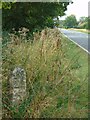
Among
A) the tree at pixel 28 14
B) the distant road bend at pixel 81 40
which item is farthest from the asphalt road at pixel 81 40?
the tree at pixel 28 14

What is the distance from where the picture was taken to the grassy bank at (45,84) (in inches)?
268

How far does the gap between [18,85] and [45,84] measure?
659mm

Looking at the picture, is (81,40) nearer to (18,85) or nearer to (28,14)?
(28,14)

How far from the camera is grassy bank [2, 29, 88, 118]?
680cm

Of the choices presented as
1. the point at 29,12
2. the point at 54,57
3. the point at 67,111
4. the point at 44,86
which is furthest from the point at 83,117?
the point at 29,12

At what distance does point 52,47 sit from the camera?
9.05m

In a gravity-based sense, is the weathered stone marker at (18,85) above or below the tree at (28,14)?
below

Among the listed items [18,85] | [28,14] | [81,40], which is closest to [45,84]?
[18,85]

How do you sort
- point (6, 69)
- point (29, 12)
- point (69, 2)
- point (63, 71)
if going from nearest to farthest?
point (6, 69), point (63, 71), point (29, 12), point (69, 2)

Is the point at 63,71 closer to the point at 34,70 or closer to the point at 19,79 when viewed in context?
the point at 34,70

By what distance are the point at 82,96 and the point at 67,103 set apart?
3.85 ft

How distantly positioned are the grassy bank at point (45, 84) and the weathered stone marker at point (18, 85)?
0.40ft

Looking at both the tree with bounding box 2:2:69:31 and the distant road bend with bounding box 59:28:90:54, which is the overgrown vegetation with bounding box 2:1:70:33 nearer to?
the tree with bounding box 2:2:69:31

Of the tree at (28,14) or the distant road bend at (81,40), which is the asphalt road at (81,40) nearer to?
the distant road bend at (81,40)
